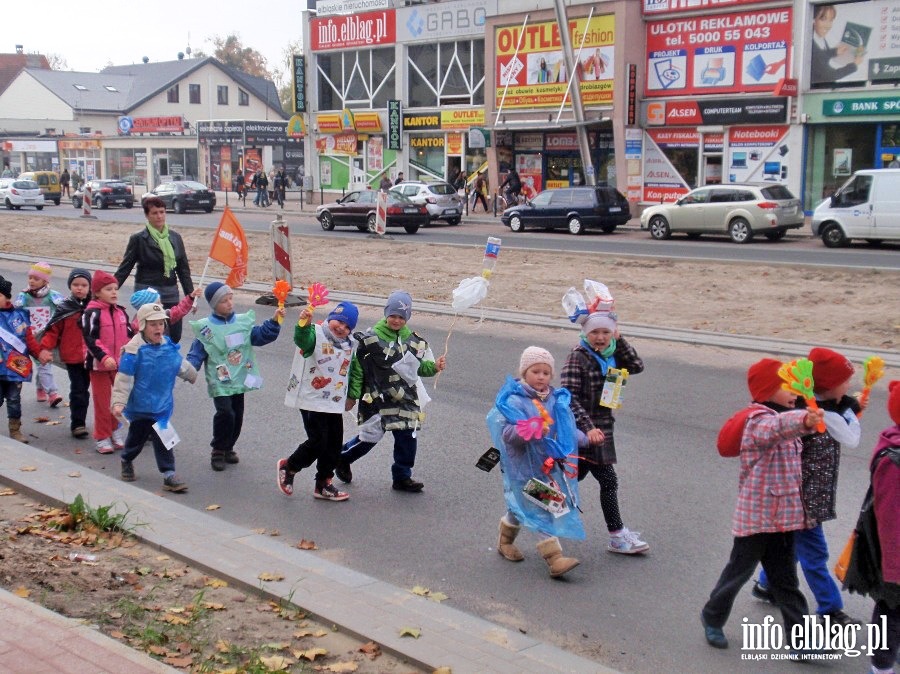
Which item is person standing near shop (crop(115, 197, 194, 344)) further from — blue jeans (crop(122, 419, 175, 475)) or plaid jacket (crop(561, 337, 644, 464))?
plaid jacket (crop(561, 337, 644, 464))

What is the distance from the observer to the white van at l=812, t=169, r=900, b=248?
77.3 feet

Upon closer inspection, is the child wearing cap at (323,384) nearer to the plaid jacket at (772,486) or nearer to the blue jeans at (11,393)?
the blue jeans at (11,393)

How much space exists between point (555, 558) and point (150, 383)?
3289 millimetres

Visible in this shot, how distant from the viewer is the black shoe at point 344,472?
7.57 metres

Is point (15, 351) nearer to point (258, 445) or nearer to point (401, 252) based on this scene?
point (258, 445)

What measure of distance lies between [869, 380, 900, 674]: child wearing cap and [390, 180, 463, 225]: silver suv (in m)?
30.1

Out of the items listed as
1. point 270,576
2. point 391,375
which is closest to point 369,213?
point 391,375

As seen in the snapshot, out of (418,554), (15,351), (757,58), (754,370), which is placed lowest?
(418,554)

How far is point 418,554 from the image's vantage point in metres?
6.22

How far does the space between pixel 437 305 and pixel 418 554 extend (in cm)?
1010

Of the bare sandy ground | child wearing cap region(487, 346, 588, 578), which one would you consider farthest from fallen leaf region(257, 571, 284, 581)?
the bare sandy ground

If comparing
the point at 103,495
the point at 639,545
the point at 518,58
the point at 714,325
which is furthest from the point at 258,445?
the point at 518,58

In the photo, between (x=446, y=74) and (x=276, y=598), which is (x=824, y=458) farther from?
(x=446, y=74)

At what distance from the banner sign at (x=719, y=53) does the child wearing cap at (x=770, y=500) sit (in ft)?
101
